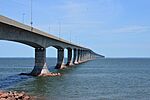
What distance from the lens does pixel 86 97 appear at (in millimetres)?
39750

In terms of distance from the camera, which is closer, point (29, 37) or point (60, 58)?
point (29, 37)

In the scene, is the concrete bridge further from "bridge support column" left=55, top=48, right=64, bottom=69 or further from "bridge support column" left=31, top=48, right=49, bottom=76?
"bridge support column" left=55, top=48, right=64, bottom=69

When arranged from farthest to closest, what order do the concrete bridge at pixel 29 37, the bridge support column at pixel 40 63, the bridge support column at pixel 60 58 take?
the bridge support column at pixel 60 58 < the bridge support column at pixel 40 63 < the concrete bridge at pixel 29 37

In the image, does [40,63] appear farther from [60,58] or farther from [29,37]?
[60,58]

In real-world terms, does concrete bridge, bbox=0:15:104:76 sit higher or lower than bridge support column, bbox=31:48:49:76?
higher

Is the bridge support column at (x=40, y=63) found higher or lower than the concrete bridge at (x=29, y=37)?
lower

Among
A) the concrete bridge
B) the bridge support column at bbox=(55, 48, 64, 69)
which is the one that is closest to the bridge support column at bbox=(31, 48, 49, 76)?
the concrete bridge

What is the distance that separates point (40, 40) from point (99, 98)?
3660cm

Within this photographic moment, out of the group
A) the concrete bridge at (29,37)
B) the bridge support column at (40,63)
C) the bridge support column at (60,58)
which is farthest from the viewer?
the bridge support column at (60,58)

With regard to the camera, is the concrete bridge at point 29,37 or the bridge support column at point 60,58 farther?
the bridge support column at point 60,58

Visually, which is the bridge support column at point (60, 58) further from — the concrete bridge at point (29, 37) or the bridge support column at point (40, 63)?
the bridge support column at point (40, 63)

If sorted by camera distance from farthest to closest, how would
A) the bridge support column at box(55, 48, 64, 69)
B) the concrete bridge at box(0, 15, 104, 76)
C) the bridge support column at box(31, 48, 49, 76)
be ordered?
the bridge support column at box(55, 48, 64, 69) < the bridge support column at box(31, 48, 49, 76) < the concrete bridge at box(0, 15, 104, 76)

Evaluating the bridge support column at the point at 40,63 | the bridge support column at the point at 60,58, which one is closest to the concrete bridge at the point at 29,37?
the bridge support column at the point at 40,63

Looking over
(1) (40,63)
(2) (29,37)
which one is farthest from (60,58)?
(2) (29,37)
